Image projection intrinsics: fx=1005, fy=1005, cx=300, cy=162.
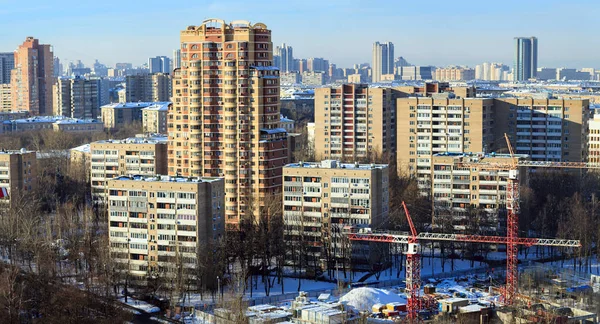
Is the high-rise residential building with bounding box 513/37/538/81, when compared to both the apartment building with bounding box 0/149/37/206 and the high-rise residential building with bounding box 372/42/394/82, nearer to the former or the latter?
the high-rise residential building with bounding box 372/42/394/82

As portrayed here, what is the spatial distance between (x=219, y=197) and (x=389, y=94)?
68.0 feet

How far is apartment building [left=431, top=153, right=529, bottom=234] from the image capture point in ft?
121

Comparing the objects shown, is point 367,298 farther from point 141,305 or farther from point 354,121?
point 354,121

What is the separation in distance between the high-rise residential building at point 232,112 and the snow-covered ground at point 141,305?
8.46 m

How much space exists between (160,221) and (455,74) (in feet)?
365

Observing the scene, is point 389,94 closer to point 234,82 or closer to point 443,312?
point 234,82

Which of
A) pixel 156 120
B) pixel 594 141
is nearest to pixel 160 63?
pixel 156 120

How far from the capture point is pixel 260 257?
3300cm

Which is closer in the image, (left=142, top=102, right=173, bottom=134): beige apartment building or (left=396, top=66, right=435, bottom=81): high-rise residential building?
(left=142, top=102, right=173, bottom=134): beige apartment building

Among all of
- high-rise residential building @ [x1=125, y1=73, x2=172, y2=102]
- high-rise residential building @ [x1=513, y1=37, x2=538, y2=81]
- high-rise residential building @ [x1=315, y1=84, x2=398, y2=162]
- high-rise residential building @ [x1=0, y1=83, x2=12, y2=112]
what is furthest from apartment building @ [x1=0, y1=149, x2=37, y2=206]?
high-rise residential building @ [x1=513, y1=37, x2=538, y2=81]

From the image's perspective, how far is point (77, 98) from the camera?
83.6 meters

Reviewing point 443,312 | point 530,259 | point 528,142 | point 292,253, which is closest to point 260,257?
point 292,253

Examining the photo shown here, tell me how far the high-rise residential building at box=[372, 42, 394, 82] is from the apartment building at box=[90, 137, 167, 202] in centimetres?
9891

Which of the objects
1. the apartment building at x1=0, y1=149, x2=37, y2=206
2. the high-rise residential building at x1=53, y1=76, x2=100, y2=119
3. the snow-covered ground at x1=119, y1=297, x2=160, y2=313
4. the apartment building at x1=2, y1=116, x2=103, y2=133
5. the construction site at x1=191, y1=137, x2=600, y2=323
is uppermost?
the high-rise residential building at x1=53, y1=76, x2=100, y2=119
